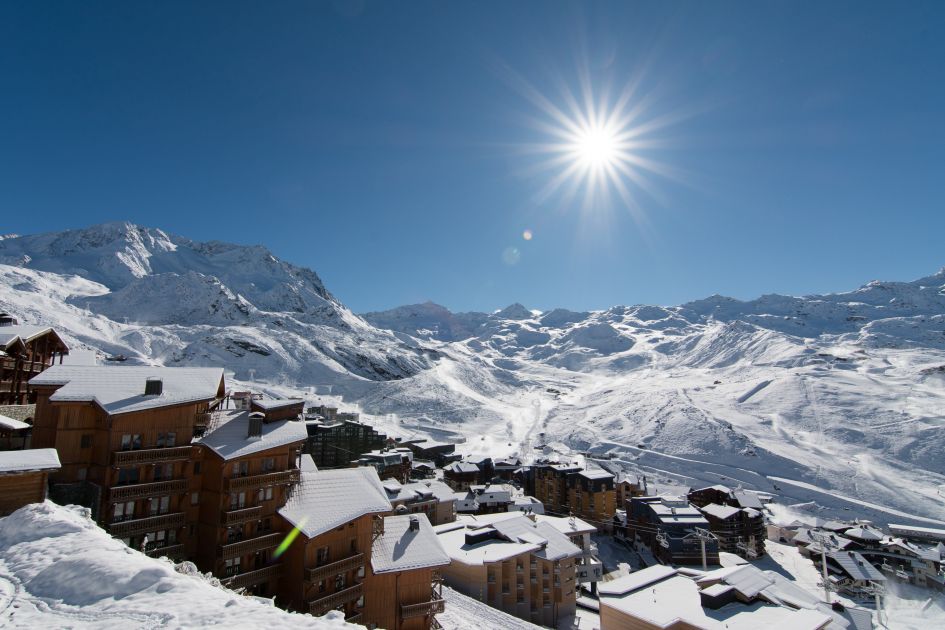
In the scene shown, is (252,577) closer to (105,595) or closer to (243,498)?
(243,498)

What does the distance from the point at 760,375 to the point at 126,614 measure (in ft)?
703

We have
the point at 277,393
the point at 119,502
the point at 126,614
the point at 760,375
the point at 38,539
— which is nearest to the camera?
the point at 126,614

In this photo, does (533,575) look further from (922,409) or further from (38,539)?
(922,409)

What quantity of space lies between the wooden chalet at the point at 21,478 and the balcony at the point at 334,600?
13.5 metres

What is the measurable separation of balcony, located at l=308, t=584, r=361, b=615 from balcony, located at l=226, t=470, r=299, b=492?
6573mm

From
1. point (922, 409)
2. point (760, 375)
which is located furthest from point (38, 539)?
point (760, 375)

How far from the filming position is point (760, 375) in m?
186

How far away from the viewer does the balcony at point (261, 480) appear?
25.2 m

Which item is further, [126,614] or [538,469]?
[538,469]

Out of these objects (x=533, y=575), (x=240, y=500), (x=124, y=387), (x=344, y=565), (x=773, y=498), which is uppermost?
(x=124, y=387)

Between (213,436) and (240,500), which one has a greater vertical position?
(213,436)

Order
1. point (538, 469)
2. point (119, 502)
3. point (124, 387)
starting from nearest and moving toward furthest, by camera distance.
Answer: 1. point (119, 502)
2. point (124, 387)
3. point (538, 469)

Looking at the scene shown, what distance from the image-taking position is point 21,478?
60.7ft

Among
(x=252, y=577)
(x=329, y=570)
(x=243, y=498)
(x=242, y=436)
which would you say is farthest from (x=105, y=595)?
(x=329, y=570)
